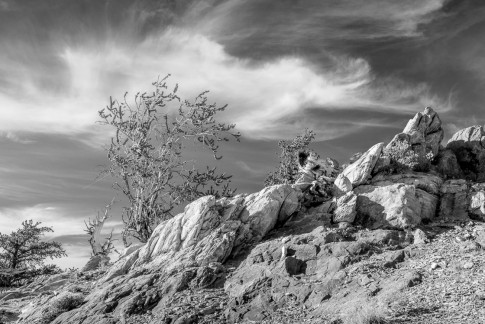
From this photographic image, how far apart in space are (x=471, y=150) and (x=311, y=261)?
2029cm

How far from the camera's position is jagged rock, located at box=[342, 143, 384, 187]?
2783 cm

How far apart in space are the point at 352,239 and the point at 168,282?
31.4 ft

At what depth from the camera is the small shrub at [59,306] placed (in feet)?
65.3

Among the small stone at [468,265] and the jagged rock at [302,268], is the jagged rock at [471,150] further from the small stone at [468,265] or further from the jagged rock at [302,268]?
the small stone at [468,265]

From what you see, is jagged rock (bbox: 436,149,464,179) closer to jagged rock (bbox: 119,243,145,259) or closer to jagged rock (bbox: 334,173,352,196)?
jagged rock (bbox: 334,173,352,196)

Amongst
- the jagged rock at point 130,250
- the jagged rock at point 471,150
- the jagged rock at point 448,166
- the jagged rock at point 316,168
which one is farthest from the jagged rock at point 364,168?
the jagged rock at point 130,250

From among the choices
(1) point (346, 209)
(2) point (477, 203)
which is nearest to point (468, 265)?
(1) point (346, 209)

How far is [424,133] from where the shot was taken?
33.4 meters

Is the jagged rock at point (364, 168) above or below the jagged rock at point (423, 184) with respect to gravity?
above

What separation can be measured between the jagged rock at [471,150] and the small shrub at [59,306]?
90.8 ft

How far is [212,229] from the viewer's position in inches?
910

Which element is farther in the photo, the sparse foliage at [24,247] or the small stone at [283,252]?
the sparse foliage at [24,247]

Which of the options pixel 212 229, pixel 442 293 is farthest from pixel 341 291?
pixel 212 229

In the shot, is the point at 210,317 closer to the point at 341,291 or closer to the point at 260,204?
the point at 341,291
